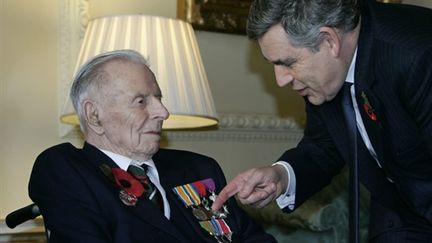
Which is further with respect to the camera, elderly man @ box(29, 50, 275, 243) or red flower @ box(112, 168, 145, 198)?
red flower @ box(112, 168, 145, 198)

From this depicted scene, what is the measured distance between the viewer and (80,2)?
3176 mm

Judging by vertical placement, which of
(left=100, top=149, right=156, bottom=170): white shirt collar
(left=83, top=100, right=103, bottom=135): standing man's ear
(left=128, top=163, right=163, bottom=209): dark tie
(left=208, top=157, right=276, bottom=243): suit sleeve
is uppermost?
(left=83, top=100, right=103, bottom=135): standing man's ear

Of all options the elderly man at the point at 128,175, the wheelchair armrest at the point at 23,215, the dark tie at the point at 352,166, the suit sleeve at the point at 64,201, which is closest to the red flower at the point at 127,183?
the elderly man at the point at 128,175

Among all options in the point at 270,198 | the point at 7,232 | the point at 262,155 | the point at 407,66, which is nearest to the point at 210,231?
the point at 270,198

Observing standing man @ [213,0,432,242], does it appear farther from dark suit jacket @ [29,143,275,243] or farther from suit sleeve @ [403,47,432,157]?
dark suit jacket @ [29,143,275,243]

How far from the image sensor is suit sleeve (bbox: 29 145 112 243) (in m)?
1.94

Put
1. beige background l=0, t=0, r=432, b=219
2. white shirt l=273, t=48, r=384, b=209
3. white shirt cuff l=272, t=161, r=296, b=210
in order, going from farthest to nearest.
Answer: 1. beige background l=0, t=0, r=432, b=219
2. white shirt cuff l=272, t=161, r=296, b=210
3. white shirt l=273, t=48, r=384, b=209

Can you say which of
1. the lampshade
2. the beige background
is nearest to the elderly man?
the lampshade

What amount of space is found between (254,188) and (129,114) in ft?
1.44

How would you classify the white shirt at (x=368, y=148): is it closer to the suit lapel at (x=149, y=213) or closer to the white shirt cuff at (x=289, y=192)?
the white shirt cuff at (x=289, y=192)

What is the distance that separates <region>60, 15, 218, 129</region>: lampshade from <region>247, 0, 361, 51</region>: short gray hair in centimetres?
83

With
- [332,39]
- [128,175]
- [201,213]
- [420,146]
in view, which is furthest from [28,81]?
[420,146]

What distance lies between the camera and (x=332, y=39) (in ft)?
6.46

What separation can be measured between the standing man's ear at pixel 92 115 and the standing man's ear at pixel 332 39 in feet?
2.38
